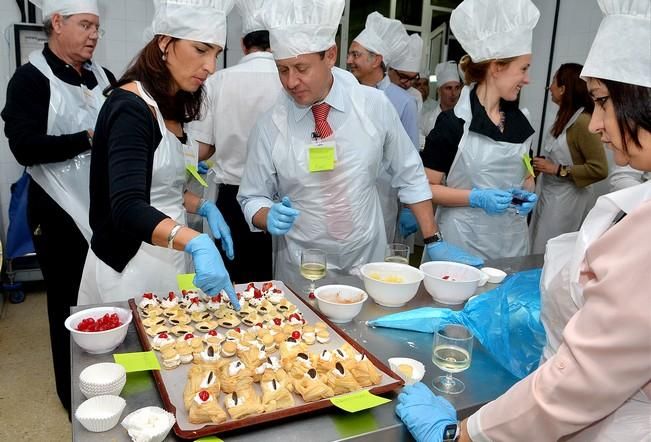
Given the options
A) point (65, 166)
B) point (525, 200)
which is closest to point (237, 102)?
point (65, 166)

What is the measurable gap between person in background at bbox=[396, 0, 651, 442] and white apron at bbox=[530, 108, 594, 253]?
3.00 metres

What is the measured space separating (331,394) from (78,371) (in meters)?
0.60

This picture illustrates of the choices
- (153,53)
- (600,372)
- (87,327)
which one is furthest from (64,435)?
(600,372)

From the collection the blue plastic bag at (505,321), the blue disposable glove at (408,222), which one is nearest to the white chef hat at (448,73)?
the blue disposable glove at (408,222)

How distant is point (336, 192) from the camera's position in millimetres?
2117

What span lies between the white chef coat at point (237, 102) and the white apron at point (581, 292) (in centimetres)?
204

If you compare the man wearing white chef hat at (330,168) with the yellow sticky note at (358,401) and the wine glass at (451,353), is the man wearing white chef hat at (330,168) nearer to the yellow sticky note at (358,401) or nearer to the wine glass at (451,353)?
the wine glass at (451,353)

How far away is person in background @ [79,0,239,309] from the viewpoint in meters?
1.40

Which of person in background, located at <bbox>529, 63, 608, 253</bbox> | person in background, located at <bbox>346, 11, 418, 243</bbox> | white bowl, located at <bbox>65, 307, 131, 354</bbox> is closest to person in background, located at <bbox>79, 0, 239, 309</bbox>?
white bowl, located at <bbox>65, 307, 131, 354</bbox>

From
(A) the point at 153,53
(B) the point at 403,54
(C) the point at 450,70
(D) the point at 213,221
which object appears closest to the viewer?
(A) the point at 153,53

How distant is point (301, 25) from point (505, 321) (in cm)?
131

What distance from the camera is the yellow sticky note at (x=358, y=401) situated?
102 cm

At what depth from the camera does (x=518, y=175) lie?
2395 mm

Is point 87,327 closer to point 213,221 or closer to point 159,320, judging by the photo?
point 159,320
